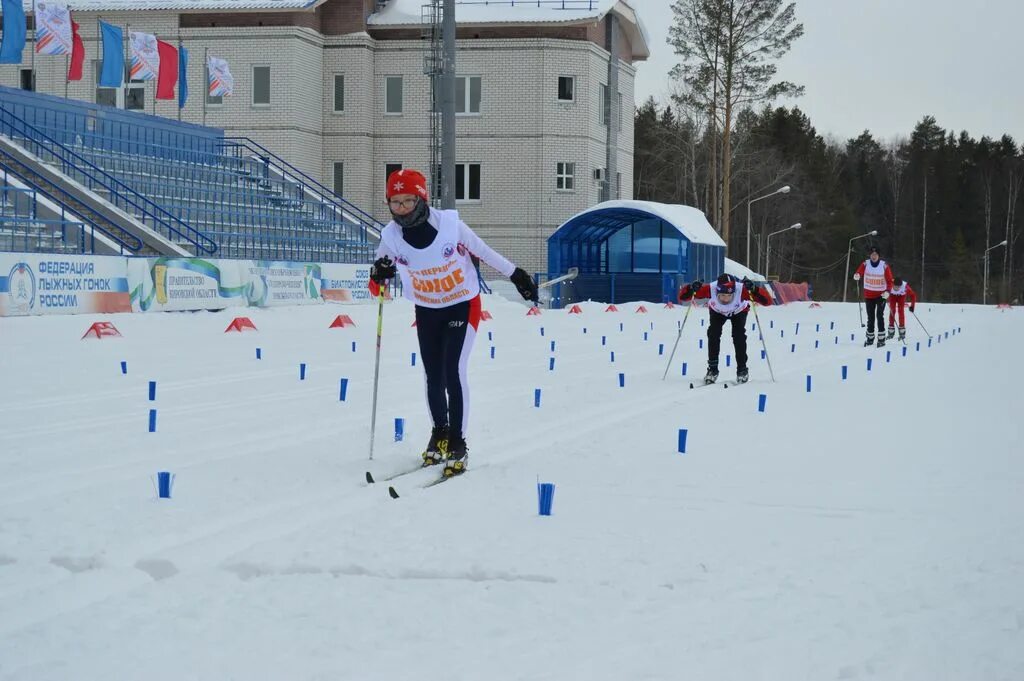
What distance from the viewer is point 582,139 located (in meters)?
45.1

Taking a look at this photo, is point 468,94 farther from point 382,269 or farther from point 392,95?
point 382,269

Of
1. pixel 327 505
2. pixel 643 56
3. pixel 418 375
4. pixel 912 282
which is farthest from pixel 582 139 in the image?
pixel 912 282

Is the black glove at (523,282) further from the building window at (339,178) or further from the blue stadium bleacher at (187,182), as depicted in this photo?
the building window at (339,178)

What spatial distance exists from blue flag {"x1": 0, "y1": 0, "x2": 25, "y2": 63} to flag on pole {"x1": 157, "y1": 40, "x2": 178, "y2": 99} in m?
5.46

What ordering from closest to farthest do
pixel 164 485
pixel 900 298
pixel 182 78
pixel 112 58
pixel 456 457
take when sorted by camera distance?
pixel 164 485
pixel 456 457
pixel 900 298
pixel 112 58
pixel 182 78

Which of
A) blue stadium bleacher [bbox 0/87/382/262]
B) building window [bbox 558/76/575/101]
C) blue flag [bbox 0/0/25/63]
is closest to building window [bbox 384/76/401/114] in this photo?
building window [bbox 558/76/575/101]

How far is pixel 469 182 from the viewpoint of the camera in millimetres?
44906

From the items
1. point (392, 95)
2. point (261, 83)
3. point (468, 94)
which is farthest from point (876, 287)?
point (261, 83)

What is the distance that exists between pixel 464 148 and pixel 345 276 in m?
16.9

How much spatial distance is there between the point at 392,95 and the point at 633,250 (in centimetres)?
1025

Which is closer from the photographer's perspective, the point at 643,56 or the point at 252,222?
the point at 252,222

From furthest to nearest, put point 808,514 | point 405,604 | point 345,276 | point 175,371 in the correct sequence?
point 345,276, point 175,371, point 808,514, point 405,604

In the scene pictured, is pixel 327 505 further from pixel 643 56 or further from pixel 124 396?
pixel 643 56

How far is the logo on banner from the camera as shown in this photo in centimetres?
1903
